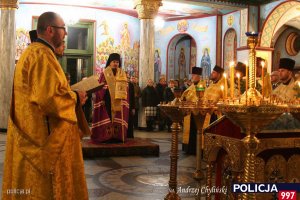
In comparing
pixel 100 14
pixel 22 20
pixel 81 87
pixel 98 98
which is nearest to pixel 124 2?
pixel 100 14

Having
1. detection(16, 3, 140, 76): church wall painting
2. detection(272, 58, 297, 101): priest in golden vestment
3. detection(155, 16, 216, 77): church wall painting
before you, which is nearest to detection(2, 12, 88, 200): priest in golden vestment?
detection(272, 58, 297, 101): priest in golden vestment

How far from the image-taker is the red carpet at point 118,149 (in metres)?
7.13

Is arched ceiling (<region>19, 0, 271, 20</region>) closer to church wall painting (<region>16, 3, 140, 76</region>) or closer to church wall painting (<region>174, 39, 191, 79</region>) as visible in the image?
church wall painting (<region>16, 3, 140, 76</region>)

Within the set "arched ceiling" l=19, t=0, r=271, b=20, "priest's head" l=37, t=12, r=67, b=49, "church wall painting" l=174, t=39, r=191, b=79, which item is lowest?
"priest's head" l=37, t=12, r=67, b=49

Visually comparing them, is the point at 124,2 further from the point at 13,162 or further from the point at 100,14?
the point at 13,162

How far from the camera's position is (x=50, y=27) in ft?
9.46

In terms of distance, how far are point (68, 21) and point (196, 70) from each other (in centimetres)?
810

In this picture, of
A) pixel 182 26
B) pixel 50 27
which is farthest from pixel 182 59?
pixel 50 27

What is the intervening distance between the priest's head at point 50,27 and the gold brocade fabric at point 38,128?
0.09 metres

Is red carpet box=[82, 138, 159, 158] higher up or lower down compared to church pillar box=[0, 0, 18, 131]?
lower down

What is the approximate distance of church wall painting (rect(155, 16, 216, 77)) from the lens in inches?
588

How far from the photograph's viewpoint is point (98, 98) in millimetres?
7766

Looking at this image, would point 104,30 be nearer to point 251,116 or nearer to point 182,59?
point 182,59

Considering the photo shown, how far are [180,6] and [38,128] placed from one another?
11602 mm
